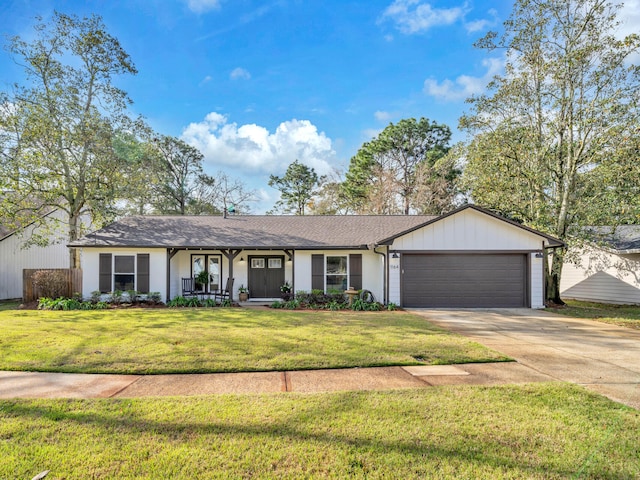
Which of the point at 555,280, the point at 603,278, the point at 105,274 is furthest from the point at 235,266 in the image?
the point at 603,278

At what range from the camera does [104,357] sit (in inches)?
215

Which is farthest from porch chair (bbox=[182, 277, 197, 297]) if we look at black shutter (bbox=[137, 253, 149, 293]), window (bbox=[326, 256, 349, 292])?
window (bbox=[326, 256, 349, 292])

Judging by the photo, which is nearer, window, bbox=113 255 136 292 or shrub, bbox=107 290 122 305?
shrub, bbox=107 290 122 305

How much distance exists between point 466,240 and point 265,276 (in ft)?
26.6

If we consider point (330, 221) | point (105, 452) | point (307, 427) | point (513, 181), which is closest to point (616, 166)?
point (513, 181)

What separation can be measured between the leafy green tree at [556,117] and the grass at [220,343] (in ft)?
27.1

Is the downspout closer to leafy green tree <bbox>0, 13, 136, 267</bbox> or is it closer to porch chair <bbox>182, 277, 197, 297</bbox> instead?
porch chair <bbox>182, 277, 197, 297</bbox>

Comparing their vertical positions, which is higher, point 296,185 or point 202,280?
point 296,185

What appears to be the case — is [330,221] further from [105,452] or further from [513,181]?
[105,452]

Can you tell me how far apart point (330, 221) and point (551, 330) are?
10.1m

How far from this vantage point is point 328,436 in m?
3.01

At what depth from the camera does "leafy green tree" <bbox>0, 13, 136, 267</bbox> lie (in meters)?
13.9

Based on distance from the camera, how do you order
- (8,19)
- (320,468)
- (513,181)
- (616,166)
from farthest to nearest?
(513,181), (8,19), (616,166), (320,468)

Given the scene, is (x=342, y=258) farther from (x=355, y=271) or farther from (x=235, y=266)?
(x=235, y=266)
